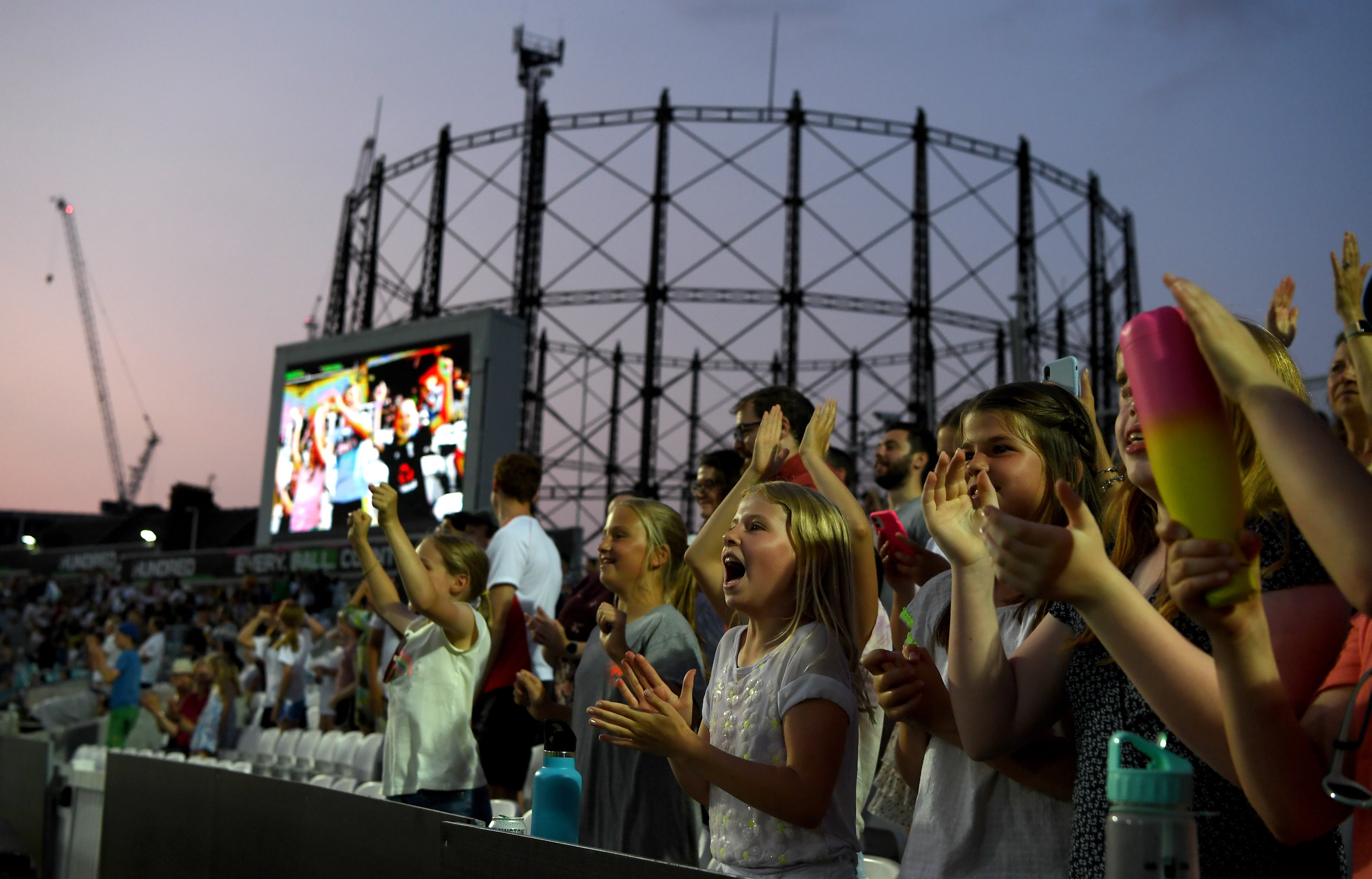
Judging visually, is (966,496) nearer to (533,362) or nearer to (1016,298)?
(1016,298)

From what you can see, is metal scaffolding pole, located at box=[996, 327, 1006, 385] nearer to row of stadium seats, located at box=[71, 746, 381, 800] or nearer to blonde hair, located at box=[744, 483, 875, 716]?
row of stadium seats, located at box=[71, 746, 381, 800]

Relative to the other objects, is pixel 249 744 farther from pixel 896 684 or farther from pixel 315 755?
pixel 896 684

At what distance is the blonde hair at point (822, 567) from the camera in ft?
6.37

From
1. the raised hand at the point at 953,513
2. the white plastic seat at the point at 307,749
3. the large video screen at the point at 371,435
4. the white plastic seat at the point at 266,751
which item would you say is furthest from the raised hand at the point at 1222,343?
the large video screen at the point at 371,435

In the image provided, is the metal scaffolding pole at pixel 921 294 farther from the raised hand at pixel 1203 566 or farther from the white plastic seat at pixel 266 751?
the raised hand at pixel 1203 566

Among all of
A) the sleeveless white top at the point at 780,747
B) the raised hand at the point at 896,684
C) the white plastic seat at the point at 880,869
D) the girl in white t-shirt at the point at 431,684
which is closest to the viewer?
the raised hand at the point at 896,684

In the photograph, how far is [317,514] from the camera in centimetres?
1009

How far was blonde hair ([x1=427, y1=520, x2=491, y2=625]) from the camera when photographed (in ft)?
11.2

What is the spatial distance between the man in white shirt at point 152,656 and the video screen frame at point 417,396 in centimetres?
124

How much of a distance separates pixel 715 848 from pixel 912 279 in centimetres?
1443

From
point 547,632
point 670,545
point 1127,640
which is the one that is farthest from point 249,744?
point 1127,640

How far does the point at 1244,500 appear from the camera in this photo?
1.05 metres

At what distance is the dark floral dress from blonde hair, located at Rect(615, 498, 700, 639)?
4.83 feet

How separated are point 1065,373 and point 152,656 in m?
9.48
